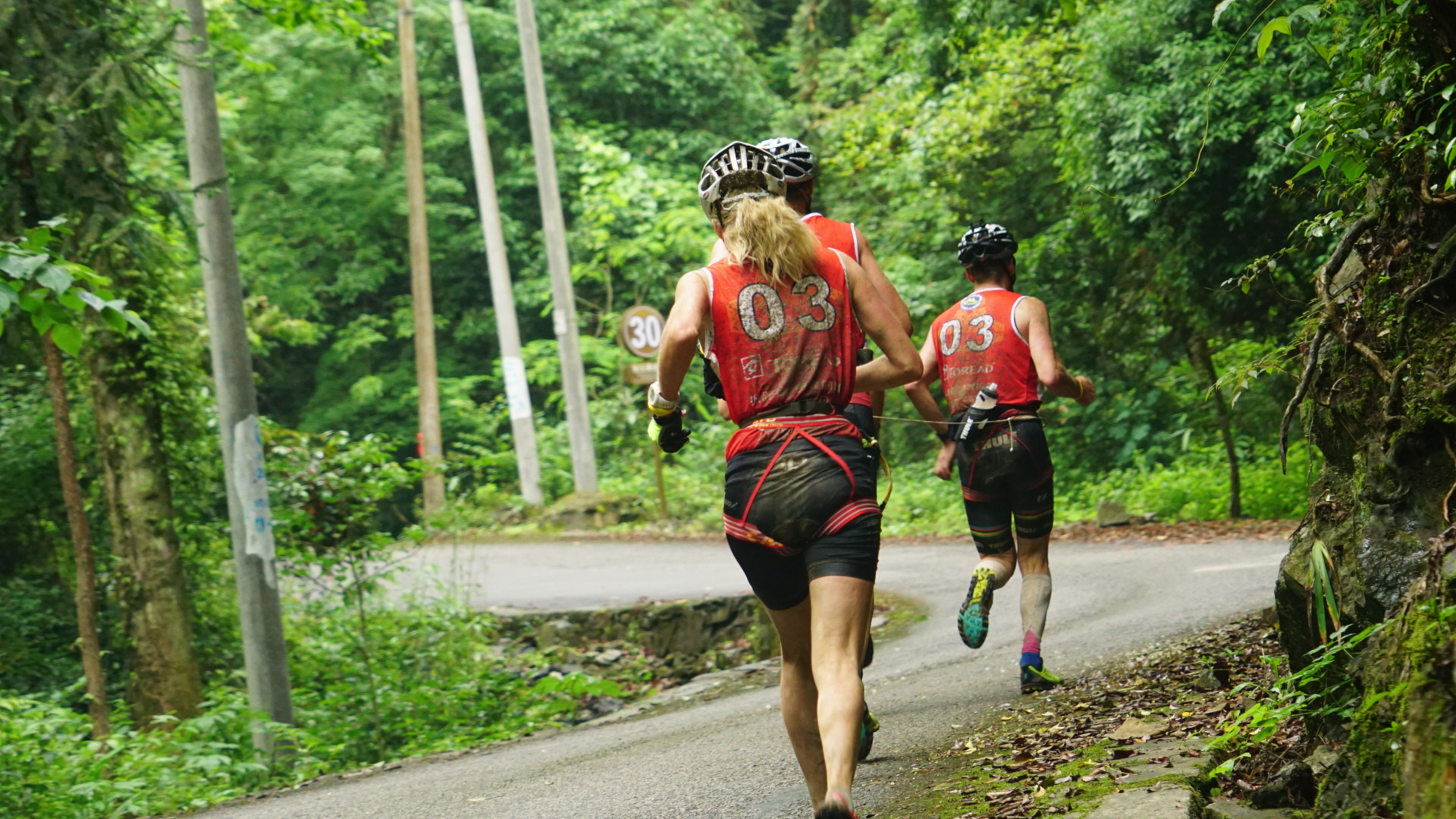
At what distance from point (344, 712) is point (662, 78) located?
2284 centimetres

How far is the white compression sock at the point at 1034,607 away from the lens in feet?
18.2

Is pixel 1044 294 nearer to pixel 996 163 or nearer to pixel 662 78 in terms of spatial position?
pixel 996 163

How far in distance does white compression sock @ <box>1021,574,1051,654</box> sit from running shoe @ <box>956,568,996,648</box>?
0.17 m

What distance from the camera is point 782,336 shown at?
11.5ft

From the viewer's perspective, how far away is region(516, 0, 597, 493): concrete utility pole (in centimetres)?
2100

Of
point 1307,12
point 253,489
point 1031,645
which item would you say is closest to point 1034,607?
point 1031,645

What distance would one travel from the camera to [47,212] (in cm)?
864

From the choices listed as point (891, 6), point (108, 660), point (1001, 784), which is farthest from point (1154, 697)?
point (891, 6)

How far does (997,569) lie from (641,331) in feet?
40.3

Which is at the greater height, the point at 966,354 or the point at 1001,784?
the point at 966,354

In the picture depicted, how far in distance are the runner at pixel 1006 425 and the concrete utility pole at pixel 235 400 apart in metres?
5.06

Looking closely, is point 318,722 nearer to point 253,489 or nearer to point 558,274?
point 253,489

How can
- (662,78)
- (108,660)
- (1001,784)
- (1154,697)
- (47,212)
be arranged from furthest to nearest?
1. (662,78)
2. (108,660)
3. (47,212)
4. (1154,697)
5. (1001,784)

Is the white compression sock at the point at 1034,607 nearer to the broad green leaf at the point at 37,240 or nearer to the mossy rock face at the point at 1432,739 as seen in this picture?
the mossy rock face at the point at 1432,739
